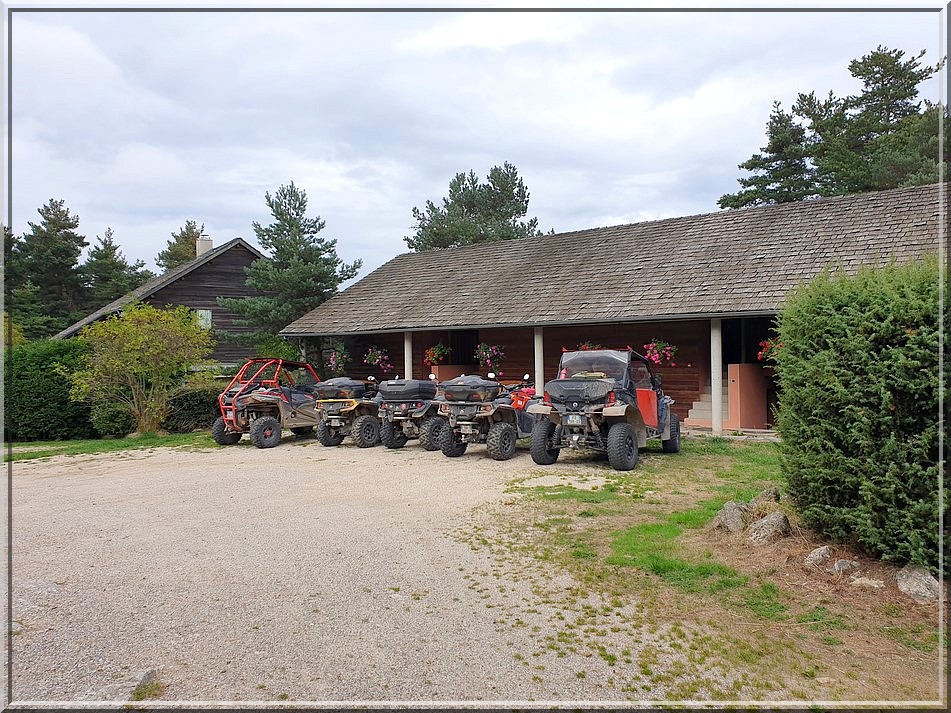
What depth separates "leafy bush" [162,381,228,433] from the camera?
58.2ft

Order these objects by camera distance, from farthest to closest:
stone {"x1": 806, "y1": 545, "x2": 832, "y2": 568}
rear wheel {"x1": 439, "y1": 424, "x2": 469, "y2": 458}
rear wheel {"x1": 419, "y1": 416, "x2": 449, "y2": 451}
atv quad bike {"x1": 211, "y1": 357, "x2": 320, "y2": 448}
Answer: atv quad bike {"x1": 211, "y1": 357, "x2": 320, "y2": 448} → rear wheel {"x1": 419, "y1": 416, "x2": 449, "y2": 451} → rear wheel {"x1": 439, "y1": 424, "x2": 469, "y2": 458} → stone {"x1": 806, "y1": 545, "x2": 832, "y2": 568}

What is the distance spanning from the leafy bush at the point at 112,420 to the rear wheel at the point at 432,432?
9668 mm

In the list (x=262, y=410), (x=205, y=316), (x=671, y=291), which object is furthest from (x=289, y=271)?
(x=671, y=291)

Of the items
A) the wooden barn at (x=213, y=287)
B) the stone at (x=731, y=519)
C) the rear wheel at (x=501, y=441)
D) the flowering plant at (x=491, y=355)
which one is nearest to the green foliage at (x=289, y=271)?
the wooden barn at (x=213, y=287)

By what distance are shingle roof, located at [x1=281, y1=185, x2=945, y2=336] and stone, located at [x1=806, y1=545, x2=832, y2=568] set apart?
7.26m

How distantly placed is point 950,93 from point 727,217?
1580cm

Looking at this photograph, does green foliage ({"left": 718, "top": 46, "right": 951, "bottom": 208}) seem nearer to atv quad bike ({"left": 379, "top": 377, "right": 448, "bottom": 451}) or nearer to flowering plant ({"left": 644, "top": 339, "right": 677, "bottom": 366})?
flowering plant ({"left": 644, "top": 339, "right": 677, "bottom": 366})

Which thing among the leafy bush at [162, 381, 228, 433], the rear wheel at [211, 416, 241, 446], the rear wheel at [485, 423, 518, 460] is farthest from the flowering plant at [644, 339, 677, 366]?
the leafy bush at [162, 381, 228, 433]

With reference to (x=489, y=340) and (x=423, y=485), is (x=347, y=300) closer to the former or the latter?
(x=489, y=340)

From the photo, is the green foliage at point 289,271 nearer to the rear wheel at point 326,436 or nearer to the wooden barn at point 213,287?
the wooden barn at point 213,287

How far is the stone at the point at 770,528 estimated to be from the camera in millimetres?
5695

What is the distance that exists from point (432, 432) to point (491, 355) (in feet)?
24.2

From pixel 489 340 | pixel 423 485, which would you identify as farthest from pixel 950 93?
pixel 489 340

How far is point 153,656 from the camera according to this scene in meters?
3.90
